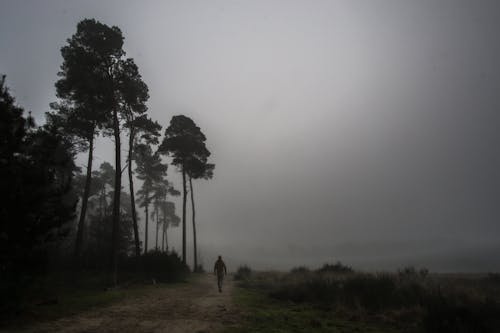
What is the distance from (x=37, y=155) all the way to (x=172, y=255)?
13.5 metres

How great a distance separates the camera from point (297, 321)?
8.95 m

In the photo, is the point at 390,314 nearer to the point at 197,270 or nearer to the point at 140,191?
the point at 197,270

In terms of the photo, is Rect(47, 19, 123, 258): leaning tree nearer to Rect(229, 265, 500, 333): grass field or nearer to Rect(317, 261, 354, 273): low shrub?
Rect(229, 265, 500, 333): grass field

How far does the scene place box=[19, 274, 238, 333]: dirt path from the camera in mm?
7652

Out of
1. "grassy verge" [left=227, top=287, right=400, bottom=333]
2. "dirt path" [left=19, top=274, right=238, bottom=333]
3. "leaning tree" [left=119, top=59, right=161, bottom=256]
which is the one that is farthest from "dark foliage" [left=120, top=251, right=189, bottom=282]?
"grassy verge" [left=227, top=287, right=400, bottom=333]

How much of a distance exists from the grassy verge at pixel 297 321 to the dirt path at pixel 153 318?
0.58m

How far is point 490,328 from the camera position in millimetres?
7387

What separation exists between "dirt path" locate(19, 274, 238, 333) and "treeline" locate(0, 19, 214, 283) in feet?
9.60

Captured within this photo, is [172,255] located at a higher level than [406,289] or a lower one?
higher

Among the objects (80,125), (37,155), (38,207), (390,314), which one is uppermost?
(80,125)

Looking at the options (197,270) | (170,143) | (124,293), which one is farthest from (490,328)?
(197,270)

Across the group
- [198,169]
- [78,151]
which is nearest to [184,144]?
[198,169]

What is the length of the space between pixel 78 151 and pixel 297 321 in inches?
878

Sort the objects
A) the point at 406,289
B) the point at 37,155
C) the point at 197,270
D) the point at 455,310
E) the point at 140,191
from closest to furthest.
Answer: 1. the point at 455,310
2. the point at 37,155
3. the point at 406,289
4. the point at 197,270
5. the point at 140,191
